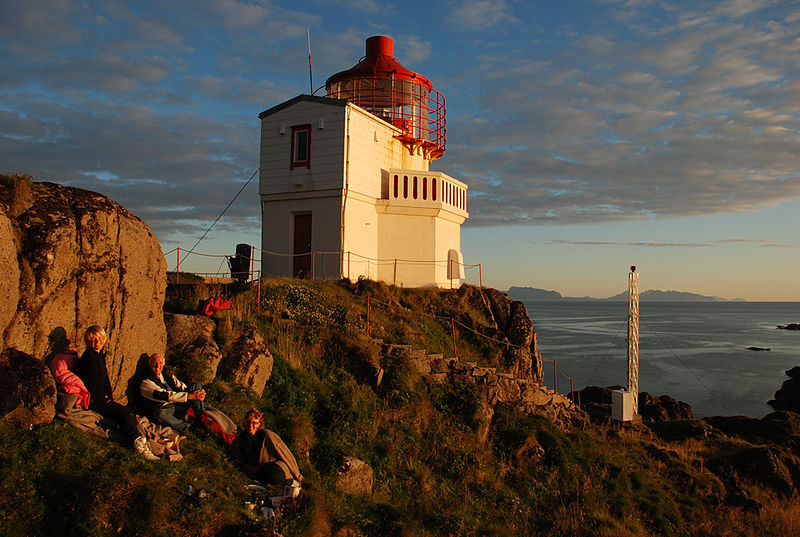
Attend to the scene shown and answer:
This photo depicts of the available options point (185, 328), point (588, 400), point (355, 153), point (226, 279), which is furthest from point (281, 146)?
point (588, 400)

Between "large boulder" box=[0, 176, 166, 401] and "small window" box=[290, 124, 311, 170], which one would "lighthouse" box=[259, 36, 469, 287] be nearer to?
"small window" box=[290, 124, 311, 170]

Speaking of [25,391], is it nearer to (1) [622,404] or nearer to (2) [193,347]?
(2) [193,347]

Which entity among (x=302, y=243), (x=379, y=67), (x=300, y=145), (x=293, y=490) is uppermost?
(x=379, y=67)

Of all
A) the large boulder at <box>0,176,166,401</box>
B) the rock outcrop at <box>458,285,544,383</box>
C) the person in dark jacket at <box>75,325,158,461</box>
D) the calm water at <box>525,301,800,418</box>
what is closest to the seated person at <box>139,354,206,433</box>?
the large boulder at <box>0,176,166,401</box>

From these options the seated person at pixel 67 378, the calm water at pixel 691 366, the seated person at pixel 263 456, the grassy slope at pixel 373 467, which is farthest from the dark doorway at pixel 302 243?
the calm water at pixel 691 366

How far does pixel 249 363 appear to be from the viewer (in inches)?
350

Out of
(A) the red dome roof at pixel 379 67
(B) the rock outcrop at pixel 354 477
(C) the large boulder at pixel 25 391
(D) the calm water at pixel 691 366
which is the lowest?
(D) the calm water at pixel 691 366

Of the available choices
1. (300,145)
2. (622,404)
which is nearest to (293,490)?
(300,145)

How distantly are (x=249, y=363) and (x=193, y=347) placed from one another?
0.89m

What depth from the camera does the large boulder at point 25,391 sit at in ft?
17.5

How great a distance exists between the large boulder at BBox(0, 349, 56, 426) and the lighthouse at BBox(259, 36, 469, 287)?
11.8 meters

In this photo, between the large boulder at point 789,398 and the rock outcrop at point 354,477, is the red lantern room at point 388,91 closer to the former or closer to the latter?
the rock outcrop at point 354,477

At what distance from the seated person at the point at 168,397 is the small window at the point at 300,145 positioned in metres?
12.0

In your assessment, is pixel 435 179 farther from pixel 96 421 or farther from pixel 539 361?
pixel 96 421
